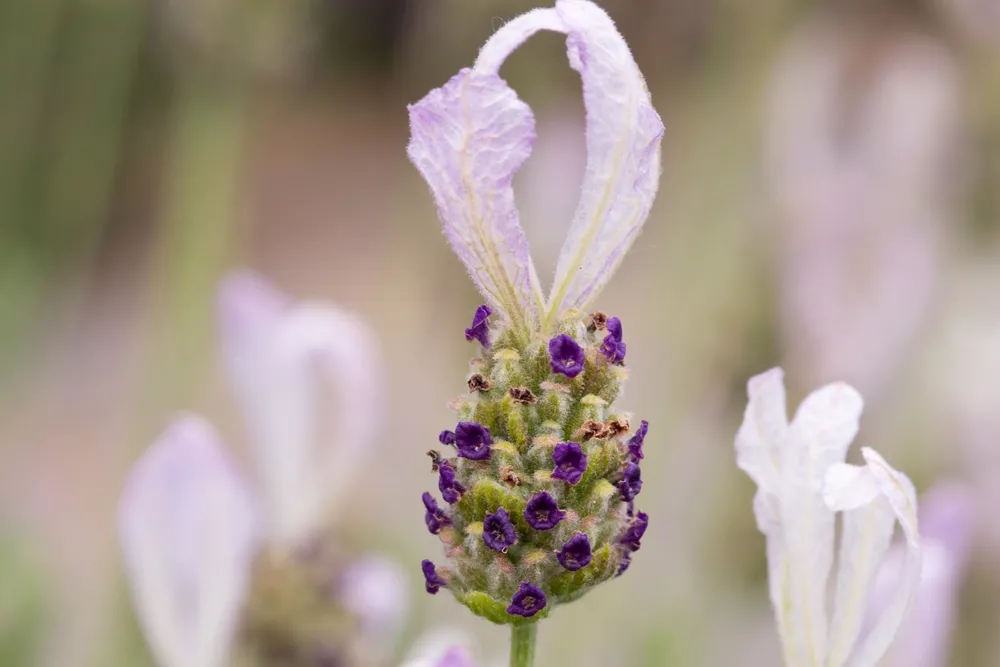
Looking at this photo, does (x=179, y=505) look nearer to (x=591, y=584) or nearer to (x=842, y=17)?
(x=591, y=584)

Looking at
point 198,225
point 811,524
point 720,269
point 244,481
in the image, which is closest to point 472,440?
point 811,524

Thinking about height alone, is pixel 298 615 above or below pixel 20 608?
above

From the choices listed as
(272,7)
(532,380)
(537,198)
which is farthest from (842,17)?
(532,380)

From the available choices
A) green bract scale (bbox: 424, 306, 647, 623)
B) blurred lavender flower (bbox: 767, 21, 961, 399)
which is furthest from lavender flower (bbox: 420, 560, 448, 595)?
blurred lavender flower (bbox: 767, 21, 961, 399)

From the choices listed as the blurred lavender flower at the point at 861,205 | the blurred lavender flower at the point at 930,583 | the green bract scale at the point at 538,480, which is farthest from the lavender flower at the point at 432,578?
the blurred lavender flower at the point at 861,205

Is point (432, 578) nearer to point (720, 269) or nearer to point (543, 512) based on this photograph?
point (543, 512)

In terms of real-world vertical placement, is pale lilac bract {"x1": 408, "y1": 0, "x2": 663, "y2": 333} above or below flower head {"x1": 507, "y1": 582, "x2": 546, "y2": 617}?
above

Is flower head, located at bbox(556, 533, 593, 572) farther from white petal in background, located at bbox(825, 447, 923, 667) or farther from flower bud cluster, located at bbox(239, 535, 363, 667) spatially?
flower bud cluster, located at bbox(239, 535, 363, 667)
